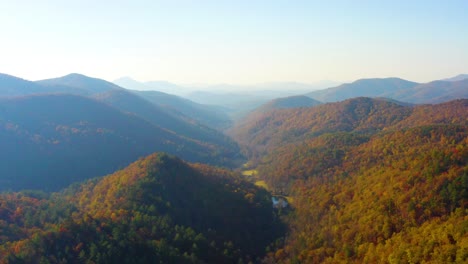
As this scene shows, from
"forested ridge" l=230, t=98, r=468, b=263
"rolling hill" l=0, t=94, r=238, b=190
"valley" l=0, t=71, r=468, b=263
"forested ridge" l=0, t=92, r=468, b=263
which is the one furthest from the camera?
"rolling hill" l=0, t=94, r=238, b=190

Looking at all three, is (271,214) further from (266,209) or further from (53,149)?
(53,149)

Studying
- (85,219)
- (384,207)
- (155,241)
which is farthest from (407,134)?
(85,219)

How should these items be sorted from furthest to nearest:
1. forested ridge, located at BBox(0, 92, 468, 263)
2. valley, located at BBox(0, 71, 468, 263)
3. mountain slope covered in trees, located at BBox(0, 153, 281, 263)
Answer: mountain slope covered in trees, located at BBox(0, 153, 281, 263), valley, located at BBox(0, 71, 468, 263), forested ridge, located at BBox(0, 92, 468, 263)

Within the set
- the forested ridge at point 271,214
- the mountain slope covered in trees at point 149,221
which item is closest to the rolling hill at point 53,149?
the forested ridge at point 271,214

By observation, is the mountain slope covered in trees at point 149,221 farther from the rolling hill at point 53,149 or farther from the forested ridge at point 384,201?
the rolling hill at point 53,149

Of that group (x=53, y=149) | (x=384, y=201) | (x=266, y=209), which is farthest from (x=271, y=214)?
(x=53, y=149)

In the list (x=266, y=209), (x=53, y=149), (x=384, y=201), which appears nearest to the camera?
(x=384, y=201)

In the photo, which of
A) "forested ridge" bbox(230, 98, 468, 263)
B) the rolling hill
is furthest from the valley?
the rolling hill

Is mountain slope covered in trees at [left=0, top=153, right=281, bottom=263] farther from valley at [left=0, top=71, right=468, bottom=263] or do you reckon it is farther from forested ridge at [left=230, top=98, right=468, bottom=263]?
forested ridge at [left=230, top=98, right=468, bottom=263]
